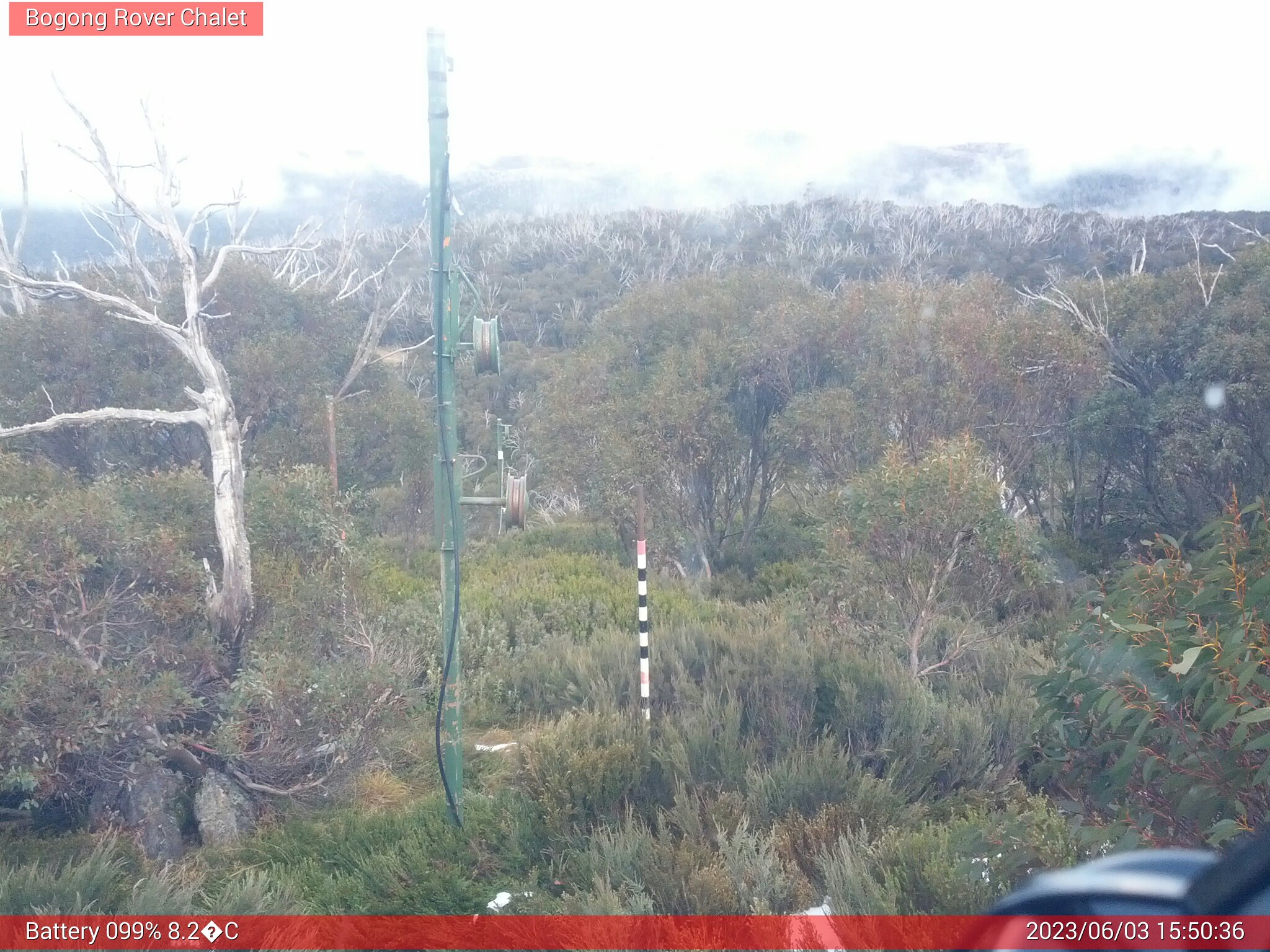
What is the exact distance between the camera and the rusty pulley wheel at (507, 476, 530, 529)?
4.93m

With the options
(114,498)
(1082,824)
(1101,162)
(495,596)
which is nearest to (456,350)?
(114,498)

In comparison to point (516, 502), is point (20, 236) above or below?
above

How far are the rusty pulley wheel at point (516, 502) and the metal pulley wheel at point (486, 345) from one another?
0.61 meters

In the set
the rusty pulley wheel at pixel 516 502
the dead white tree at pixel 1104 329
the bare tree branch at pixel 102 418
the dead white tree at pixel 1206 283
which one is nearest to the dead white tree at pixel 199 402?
the bare tree branch at pixel 102 418

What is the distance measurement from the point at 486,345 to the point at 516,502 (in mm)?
844

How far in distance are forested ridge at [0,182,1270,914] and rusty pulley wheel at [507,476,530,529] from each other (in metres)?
0.97

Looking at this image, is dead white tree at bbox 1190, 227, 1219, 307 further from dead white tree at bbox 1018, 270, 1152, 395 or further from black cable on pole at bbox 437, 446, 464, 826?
black cable on pole at bbox 437, 446, 464, 826

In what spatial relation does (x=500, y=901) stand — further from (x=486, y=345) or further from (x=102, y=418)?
(x=102, y=418)

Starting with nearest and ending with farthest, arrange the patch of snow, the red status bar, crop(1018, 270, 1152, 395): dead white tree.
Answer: the red status bar, the patch of snow, crop(1018, 270, 1152, 395): dead white tree

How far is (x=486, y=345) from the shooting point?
4.76 metres

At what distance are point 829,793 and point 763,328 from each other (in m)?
10.5
